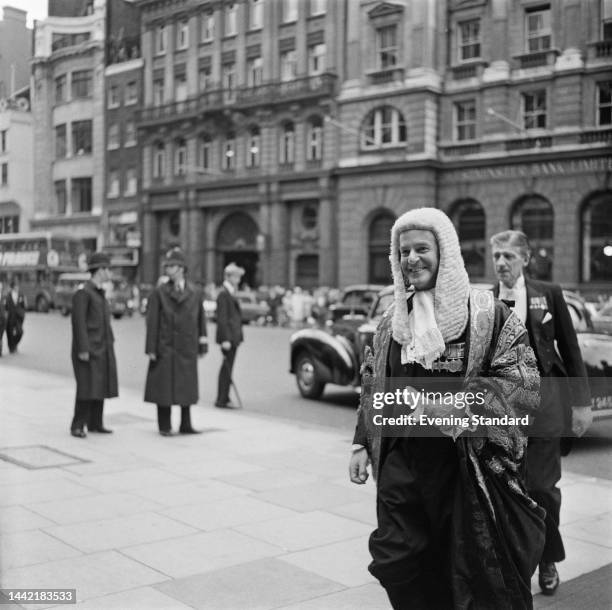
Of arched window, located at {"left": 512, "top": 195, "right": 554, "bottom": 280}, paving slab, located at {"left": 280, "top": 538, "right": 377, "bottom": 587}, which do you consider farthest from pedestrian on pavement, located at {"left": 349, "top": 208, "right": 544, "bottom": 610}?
arched window, located at {"left": 512, "top": 195, "right": 554, "bottom": 280}

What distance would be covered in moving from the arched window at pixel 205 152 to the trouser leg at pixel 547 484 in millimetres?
6876

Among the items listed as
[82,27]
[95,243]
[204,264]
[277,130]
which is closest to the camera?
[82,27]

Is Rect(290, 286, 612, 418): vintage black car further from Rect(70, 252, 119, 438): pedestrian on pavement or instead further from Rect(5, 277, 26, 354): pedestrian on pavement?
Rect(5, 277, 26, 354): pedestrian on pavement

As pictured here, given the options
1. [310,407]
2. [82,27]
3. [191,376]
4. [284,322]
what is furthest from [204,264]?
[284,322]

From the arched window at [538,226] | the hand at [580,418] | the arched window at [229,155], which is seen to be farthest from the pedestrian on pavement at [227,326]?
the hand at [580,418]

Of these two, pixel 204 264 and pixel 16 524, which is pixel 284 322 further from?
pixel 16 524

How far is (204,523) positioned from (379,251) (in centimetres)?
1304

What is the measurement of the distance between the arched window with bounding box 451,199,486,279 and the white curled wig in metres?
13.0

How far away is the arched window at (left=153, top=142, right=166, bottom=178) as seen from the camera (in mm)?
9108

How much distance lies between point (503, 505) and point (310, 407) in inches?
339

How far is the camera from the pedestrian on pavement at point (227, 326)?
11.3 metres

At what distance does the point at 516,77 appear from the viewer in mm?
9539

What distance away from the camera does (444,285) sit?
3268mm

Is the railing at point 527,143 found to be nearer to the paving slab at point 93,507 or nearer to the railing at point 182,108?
the railing at point 182,108
